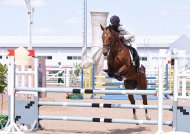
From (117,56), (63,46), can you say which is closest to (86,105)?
(117,56)

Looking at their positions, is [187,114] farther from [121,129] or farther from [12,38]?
[12,38]

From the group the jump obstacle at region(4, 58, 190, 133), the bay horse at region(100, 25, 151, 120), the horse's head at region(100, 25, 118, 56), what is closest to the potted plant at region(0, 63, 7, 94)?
the jump obstacle at region(4, 58, 190, 133)

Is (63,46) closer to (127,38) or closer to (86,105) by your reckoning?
(127,38)

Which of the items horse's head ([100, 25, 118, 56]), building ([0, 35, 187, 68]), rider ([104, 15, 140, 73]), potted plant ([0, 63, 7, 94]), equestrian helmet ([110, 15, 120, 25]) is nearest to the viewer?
horse's head ([100, 25, 118, 56])

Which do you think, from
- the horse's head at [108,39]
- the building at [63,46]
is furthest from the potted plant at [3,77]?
the building at [63,46]

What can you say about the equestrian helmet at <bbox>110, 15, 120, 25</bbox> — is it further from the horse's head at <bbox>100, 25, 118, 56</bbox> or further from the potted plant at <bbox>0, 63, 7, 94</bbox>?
the potted plant at <bbox>0, 63, 7, 94</bbox>

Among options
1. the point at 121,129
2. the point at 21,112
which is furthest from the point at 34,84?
the point at 121,129

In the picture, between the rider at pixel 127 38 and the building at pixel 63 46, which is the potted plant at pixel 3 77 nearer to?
the rider at pixel 127 38

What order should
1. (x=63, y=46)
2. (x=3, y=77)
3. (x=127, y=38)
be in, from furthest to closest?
(x=63, y=46)
(x=3, y=77)
(x=127, y=38)

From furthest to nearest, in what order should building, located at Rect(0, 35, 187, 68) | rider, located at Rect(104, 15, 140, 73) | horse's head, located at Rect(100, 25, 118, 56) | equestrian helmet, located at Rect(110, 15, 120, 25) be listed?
building, located at Rect(0, 35, 187, 68) < rider, located at Rect(104, 15, 140, 73) < equestrian helmet, located at Rect(110, 15, 120, 25) < horse's head, located at Rect(100, 25, 118, 56)

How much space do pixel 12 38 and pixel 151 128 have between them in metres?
54.5

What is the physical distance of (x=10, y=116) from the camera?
7.85 m

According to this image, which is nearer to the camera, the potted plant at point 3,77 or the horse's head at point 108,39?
the horse's head at point 108,39

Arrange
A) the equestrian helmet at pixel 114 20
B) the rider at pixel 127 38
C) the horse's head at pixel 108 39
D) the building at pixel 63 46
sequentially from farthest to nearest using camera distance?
the building at pixel 63 46, the rider at pixel 127 38, the equestrian helmet at pixel 114 20, the horse's head at pixel 108 39
